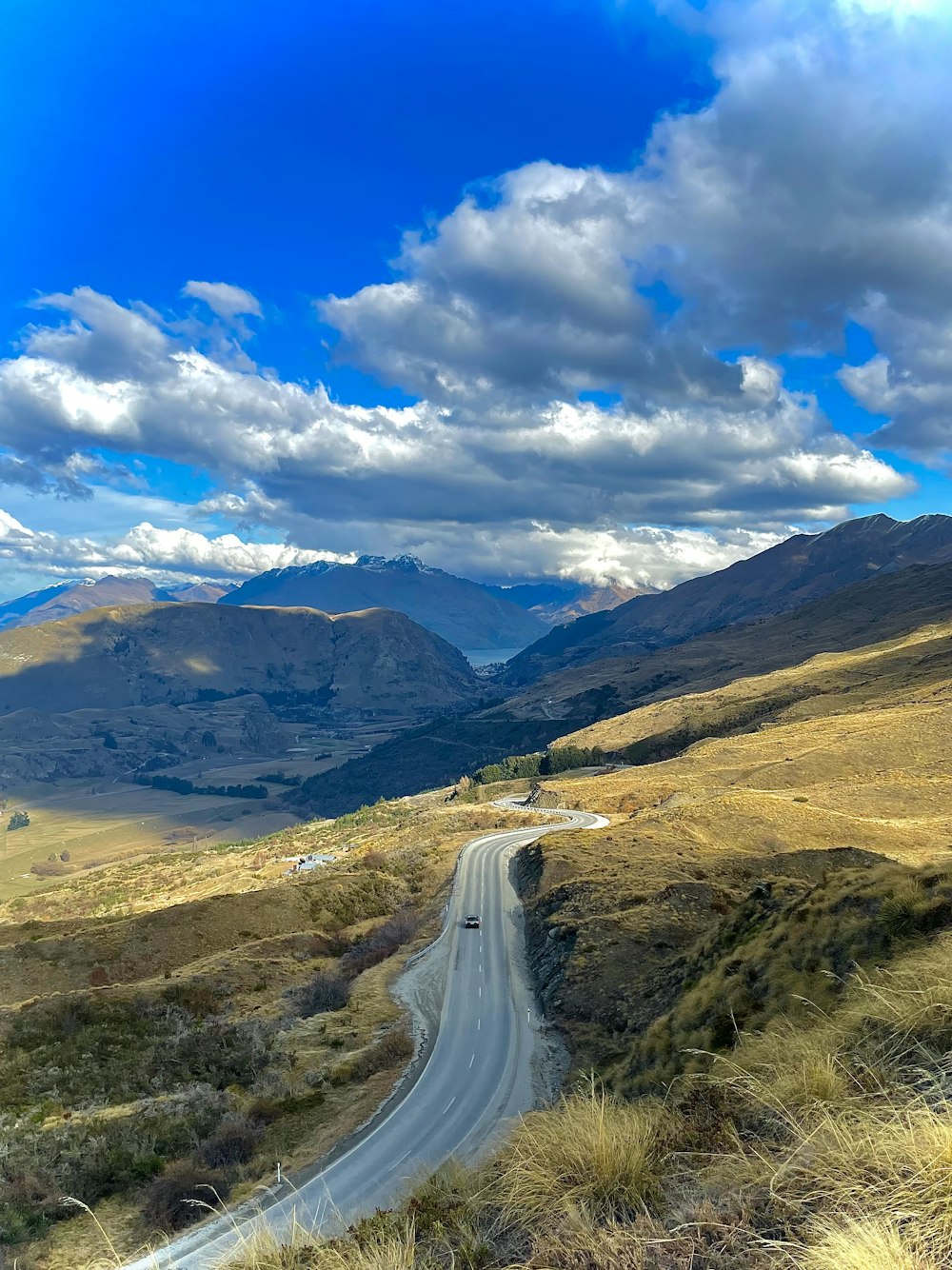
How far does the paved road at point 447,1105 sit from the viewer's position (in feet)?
61.5

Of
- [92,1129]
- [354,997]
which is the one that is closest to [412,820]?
[354,997]

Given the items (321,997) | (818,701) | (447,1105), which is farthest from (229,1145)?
(818,701)

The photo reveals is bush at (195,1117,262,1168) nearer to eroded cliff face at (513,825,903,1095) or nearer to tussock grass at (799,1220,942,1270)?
eroded cliff face at (513,825,903,1095)

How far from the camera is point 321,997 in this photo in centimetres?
4362

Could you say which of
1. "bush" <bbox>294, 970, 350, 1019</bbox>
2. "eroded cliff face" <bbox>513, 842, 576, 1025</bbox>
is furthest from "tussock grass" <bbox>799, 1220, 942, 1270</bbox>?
"bush" <bbox>294, 970, 350, 1019</bbox>

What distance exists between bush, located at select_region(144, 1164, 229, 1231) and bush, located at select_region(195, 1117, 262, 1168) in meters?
0.89

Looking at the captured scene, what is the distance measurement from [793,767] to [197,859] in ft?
478

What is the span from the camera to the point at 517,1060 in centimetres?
3494

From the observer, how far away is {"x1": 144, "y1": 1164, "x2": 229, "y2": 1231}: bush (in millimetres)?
20859

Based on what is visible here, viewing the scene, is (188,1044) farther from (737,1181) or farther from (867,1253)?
(867,1253)

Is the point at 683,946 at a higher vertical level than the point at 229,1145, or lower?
lower

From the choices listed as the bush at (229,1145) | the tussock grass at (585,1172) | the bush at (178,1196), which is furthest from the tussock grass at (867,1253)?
the bush at (229,1145)

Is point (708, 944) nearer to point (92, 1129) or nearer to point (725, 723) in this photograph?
point (92, 1129)

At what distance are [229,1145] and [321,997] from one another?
1949 centimetres
